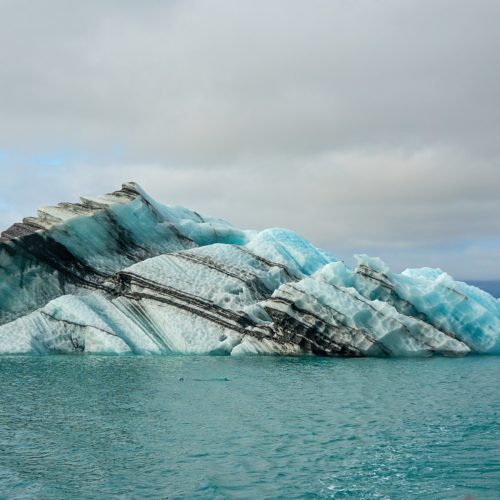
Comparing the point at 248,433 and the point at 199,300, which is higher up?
the point at 199,300

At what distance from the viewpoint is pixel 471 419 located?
16156 mm

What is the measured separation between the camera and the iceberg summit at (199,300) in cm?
3008

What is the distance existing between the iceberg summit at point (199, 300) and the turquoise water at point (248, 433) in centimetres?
526

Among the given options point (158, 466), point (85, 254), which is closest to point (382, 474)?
point (158, 466)

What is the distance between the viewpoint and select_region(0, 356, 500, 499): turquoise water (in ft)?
36.2

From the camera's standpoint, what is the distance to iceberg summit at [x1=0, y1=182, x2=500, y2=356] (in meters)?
30.1

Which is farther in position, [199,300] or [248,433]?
[199,300]

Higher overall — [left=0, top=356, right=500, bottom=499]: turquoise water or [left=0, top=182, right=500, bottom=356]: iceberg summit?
[left=0, top=182, right=500, bottom=356]: iceberg summit

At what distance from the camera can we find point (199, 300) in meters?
32.2

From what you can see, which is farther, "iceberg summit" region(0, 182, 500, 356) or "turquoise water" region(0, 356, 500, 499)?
"iceberg summit" region(0, 182, 500, 356)

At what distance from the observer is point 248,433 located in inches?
575

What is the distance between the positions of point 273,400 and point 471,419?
17.4 ft

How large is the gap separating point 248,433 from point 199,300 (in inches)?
701

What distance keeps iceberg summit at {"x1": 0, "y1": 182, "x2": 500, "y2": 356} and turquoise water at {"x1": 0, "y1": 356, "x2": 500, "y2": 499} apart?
5.26 meters
